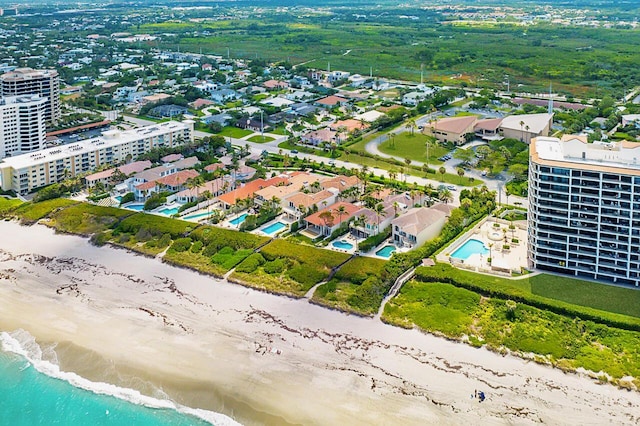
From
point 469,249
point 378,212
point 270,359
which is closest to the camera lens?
point 270,359

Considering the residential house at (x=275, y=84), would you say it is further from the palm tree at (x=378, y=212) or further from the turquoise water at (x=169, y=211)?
the palm tree at (x=378, y=212)

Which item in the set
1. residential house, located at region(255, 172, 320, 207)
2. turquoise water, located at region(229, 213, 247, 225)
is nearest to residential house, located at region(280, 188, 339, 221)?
residential house, located at region(255, 172, 320, 207)

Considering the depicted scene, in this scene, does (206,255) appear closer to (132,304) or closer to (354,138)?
(132,304)

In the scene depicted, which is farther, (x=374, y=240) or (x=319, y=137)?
(x=319, y=137)

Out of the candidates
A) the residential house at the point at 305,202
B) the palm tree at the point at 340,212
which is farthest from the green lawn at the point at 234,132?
the palm tree at the point at 340,212

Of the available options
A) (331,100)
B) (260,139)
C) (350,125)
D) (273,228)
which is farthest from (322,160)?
(331,100)

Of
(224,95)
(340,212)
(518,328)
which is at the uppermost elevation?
(224,95)

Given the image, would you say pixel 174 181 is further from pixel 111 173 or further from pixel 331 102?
pixel 331 102
